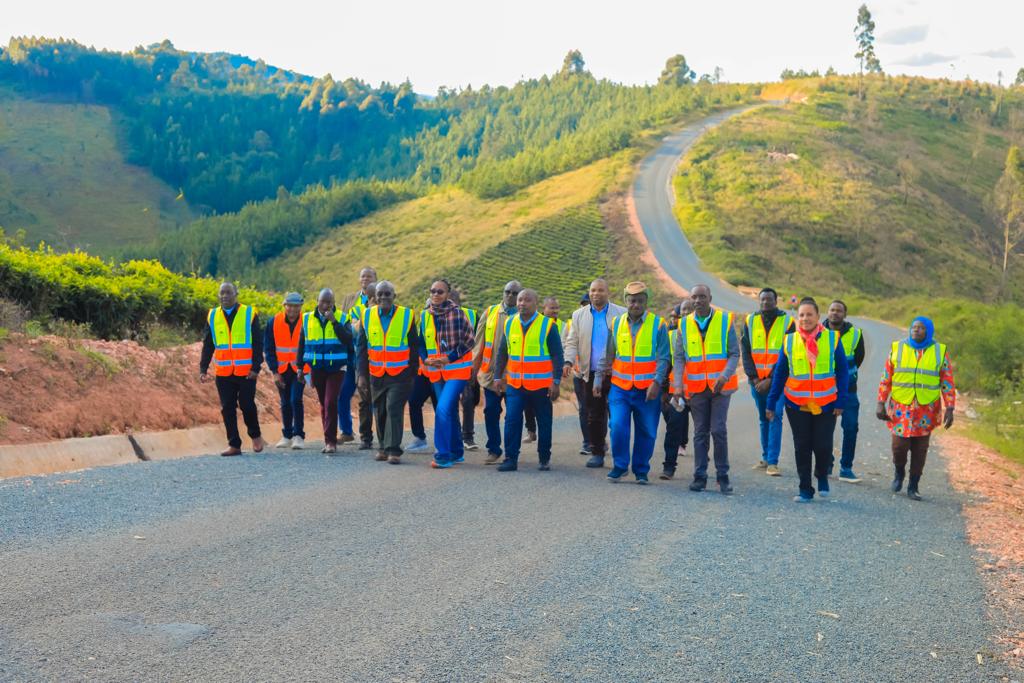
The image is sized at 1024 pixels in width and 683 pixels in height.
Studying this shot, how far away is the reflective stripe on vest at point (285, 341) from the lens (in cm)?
1298

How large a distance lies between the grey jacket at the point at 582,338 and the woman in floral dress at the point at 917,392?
3083mm

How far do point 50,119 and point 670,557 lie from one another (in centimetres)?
16098

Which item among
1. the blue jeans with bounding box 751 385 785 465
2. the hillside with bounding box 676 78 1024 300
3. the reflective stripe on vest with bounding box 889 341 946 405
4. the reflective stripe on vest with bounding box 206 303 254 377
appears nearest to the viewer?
the reflective stripe on vest with bounding box 889 341 946 405

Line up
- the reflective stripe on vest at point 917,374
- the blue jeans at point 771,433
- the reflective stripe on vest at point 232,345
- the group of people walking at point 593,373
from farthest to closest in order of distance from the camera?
the blue jeans at point 771,433 → the reflective stripe on vest at point 232,345 → the reflective stripe on vest at point 917,374 → the group of people walking at point 593,373

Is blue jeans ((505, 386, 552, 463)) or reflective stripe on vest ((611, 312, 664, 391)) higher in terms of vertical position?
reflective stripe on vest ((611, 312, 664, 391))

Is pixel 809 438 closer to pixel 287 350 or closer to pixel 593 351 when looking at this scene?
pixel 593 351

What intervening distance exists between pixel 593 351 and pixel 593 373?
27 cm

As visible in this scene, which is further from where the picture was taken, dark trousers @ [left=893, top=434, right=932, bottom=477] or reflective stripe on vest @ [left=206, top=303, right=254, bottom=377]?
reflective stripe on vest @ [left=206, top=303, right=254, bottom=377]

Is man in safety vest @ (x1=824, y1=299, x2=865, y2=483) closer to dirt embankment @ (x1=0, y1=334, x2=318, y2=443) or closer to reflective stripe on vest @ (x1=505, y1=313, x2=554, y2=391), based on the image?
reflective stripe on vest @ (x1=505, y1=313, x2=554, y2=391)

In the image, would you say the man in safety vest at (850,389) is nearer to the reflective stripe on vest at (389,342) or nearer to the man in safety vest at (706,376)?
the man in safety vest at (706,376)

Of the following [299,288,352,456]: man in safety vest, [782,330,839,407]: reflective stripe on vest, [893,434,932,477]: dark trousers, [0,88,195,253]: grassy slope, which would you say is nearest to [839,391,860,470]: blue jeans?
[893,434,932,477]: dark trousers

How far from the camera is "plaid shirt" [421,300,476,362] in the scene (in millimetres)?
11945

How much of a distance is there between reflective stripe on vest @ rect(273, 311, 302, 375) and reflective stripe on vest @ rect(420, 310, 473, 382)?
1.79 meters

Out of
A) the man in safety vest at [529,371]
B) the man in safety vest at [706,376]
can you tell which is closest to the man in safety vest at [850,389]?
the man in safety vest at [706,376]
